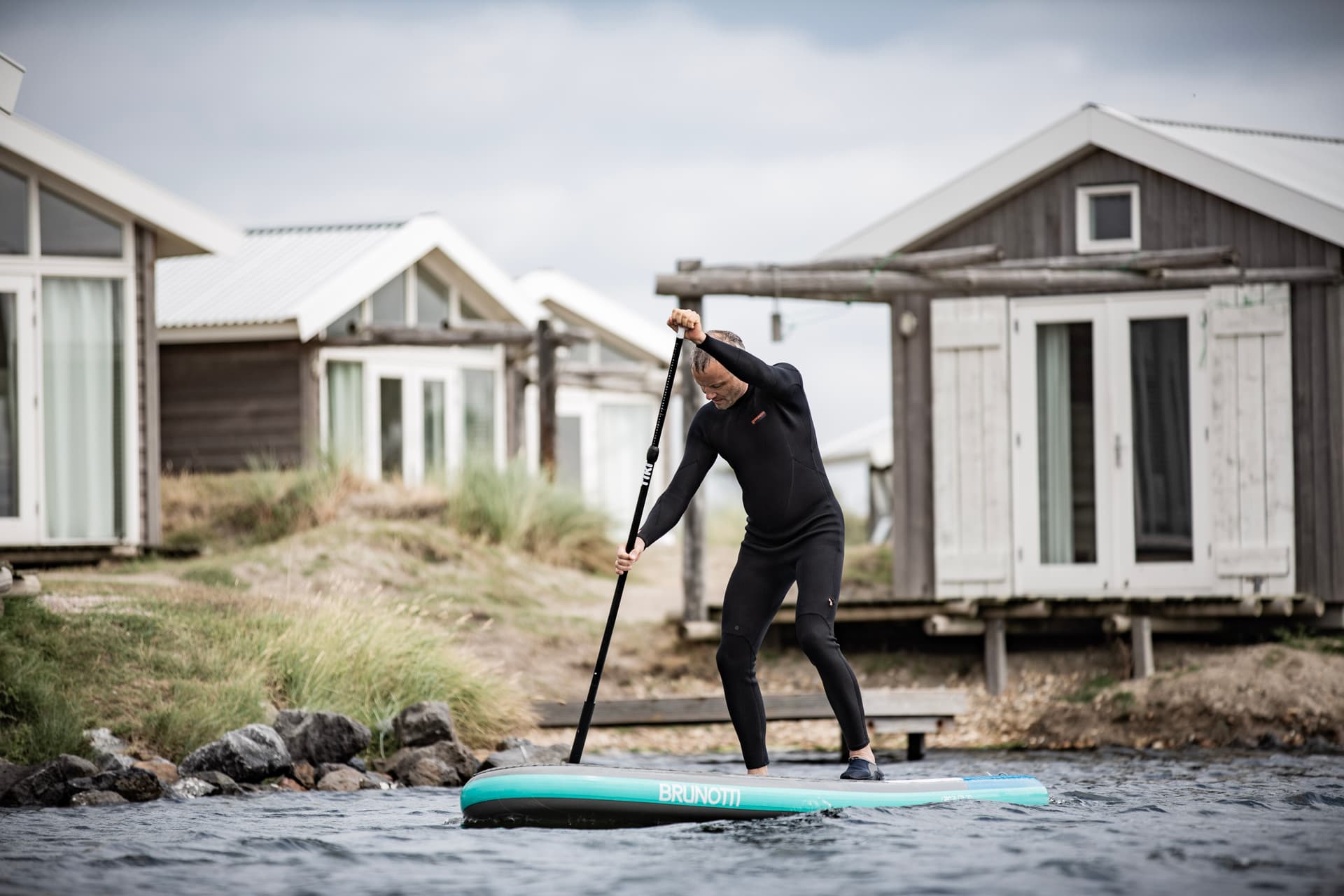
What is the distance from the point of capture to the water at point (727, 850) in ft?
18.6

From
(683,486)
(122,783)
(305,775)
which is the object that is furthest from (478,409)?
(683,486)

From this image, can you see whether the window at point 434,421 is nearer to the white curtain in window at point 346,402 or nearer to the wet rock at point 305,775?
the white curtain in window at point 346,402

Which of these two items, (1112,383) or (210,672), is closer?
(210,672)

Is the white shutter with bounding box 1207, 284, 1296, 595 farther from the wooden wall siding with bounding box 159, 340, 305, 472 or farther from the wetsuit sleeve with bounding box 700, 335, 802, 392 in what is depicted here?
the wooden wall siding with bounding box 159, 340, 305, 472

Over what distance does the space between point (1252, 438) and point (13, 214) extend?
11.0m

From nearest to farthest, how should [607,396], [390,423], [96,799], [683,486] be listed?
[683,486]
[96,799]
[390,423]
[607,396]

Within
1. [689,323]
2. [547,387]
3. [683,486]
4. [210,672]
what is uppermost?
[547,387]

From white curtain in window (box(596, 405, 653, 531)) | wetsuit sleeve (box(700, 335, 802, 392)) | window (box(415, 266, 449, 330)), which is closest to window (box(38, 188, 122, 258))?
window (box(415, 266, 449, 330))

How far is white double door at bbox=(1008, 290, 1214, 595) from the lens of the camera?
44.0 ft

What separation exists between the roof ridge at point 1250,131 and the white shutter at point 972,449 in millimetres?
2366

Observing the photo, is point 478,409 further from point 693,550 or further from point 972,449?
point 972,449

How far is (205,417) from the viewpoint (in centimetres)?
2145

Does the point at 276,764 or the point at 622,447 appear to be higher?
the point at 622,447

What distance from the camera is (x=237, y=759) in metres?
9.15
